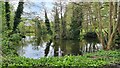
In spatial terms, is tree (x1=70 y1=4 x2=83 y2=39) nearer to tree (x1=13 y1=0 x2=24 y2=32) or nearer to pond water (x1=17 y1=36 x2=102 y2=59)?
pond water (x1=17 y1=36 x2=102 y2=59)

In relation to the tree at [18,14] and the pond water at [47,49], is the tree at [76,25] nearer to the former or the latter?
the pond water at [47,49]

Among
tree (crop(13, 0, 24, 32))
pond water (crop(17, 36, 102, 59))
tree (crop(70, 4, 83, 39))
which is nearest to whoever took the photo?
pond water (crop(17, 36, 102, 59))

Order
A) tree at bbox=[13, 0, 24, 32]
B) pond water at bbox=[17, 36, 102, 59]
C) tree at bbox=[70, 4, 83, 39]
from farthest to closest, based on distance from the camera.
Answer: tree at bbox=[70, 4, 83, 39], tree at bbox=[13, 0, 24, 32], pond water at bbox=[17, 36, 102, 59]

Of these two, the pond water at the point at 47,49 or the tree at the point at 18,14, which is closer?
the pond water at the point at 47,49

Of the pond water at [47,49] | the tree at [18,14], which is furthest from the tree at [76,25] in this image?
the tree at [18,14]

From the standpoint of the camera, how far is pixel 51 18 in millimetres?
11586

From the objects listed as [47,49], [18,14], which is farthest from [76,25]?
[47,49]

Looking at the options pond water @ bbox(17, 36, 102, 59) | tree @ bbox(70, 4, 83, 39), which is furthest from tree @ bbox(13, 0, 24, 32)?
tree @ bbox(70, 4, 83, 39)

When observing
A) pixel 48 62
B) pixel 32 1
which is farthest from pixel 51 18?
pixel 48 62

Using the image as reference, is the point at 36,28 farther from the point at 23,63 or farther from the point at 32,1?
the point at 23,63

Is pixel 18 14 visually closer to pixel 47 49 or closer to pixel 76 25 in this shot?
pixel 47 49

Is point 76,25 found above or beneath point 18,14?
beneath

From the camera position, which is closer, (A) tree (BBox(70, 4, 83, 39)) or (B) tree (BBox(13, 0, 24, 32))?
(B) tree (BBox(13, 0, 24, 32))

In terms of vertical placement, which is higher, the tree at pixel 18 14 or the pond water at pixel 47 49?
the tree at pixel 18 14
